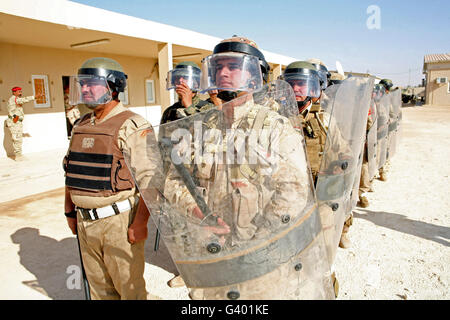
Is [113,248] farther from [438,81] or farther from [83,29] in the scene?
[438,81]

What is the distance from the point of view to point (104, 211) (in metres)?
1.98

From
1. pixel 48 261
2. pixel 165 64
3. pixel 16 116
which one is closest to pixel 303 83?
pixel 48 261

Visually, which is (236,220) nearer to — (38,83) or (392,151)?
(392,151)

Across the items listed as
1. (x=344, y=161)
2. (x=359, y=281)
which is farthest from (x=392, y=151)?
(x=344, y=161)

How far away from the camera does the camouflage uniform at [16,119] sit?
8.01 metres

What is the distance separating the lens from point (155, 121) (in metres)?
13.6

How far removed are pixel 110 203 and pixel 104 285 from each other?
584 millimetres

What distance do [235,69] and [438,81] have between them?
3510 centimetres

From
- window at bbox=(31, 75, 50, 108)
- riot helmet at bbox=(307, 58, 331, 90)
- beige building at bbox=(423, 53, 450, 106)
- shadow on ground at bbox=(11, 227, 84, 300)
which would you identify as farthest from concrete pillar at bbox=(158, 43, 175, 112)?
beige building at bbox=(423, 53, 450, 106)

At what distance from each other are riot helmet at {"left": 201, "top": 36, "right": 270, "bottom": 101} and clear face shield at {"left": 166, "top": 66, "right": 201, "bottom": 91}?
206cm

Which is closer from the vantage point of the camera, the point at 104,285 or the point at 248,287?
the point at 248,287

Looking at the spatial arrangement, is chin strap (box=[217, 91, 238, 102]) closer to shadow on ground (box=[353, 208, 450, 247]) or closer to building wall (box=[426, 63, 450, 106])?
shadow on ground (box=[353, 208, 450, 247])

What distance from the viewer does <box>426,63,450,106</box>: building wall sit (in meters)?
29.6

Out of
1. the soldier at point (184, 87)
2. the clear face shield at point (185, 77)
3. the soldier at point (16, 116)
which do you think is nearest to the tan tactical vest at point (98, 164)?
the soldier at point (184, 87)
